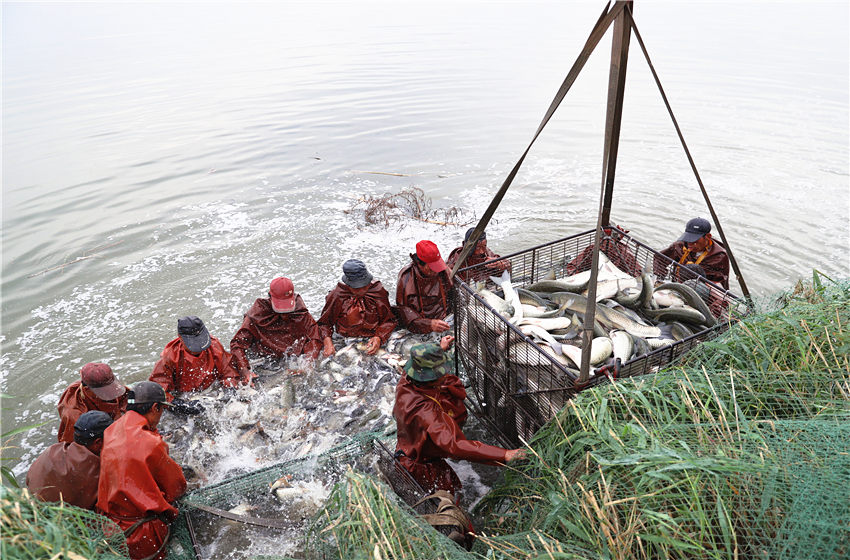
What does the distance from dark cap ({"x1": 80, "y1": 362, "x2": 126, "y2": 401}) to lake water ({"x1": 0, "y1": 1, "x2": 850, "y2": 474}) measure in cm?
181

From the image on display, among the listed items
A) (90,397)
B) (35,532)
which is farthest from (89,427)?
(35,532)

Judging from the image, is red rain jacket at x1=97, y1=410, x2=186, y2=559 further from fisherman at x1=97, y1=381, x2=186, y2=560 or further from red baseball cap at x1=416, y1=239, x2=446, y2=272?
red baseball cap at x1=416, y1=239, x2=446, y2=272

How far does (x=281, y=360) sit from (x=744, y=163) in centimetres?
1315

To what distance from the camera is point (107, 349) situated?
7.16 meters

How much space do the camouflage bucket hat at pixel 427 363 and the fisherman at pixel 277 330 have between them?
2.47 m

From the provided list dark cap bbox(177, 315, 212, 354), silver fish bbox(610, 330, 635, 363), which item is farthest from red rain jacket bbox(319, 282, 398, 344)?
silver fish bbox(610, 330, 635, 363)

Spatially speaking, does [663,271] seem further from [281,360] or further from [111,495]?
[111,495]

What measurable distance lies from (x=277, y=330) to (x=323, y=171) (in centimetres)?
895

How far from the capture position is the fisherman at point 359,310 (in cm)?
618

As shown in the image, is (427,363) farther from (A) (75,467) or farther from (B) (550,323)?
(A) (75,467)

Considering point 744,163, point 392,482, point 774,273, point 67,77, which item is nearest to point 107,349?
point 392,482

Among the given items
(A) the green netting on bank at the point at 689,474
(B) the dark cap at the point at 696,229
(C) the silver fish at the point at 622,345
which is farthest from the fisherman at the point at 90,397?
(B) the dark cap at the point at 696,229

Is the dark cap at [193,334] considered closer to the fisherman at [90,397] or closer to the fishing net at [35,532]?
the fisherman at [90,397]

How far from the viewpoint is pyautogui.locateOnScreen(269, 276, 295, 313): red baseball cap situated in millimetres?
5691
